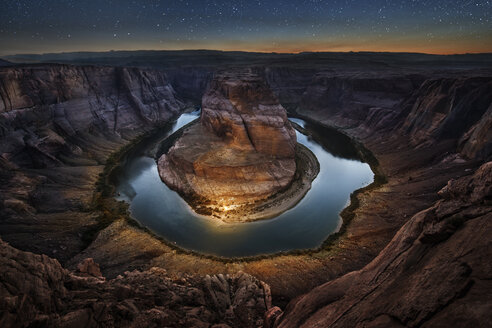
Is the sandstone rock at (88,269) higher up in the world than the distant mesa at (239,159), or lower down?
lower down

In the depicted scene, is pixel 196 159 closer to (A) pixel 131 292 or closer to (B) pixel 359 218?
Result: (B) pixel 359 218

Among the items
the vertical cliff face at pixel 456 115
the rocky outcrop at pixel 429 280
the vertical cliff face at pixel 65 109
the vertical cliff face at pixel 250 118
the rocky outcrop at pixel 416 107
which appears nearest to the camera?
the rocky outcrop at pixel 429 280

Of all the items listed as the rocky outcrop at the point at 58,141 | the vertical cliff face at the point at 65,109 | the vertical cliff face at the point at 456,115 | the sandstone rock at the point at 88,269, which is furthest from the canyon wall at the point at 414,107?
A: the vertical cliff face at the point at 65,109

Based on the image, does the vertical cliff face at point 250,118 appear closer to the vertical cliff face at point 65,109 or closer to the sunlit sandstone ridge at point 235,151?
the sunlit sandstone ridge at point 235,151

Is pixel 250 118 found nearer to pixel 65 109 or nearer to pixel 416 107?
pixel 416 107

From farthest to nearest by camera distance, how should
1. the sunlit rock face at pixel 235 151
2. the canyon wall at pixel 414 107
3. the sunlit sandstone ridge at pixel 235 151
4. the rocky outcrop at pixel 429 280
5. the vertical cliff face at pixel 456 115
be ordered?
the canyon wall at pixel 414 107 → the sunlit rock face at pixel 235 151 → the sunlit sandstone ridge at pixel 235 151 → the vertical cliff face at pixel 456 115 → the rocky outcrop at pixel 429 280

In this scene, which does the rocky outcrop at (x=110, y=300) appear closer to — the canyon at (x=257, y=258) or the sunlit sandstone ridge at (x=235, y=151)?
the canyon at (x=257, y=258)

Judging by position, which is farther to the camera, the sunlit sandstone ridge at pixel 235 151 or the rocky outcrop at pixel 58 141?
the sunlit sandstone ridge at pixel 235 151

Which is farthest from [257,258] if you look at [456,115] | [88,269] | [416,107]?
[416,107]
